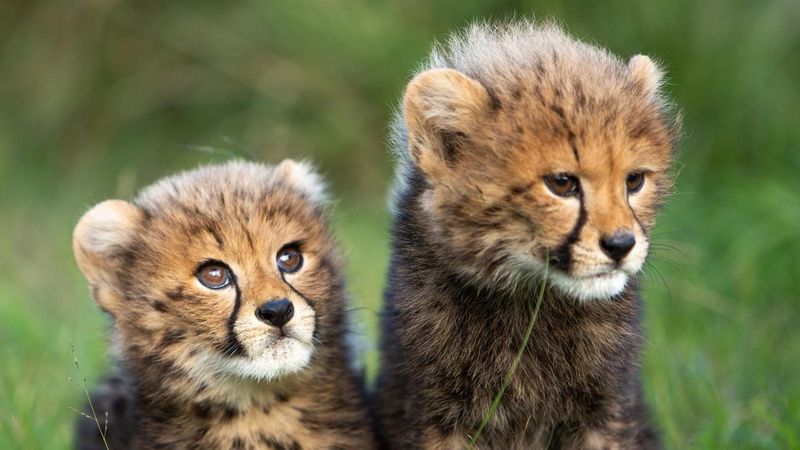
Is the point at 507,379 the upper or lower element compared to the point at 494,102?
lower

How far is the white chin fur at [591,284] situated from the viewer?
136 inches

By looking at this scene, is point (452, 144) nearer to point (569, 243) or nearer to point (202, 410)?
point (569, 243)

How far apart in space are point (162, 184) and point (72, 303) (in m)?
3.24

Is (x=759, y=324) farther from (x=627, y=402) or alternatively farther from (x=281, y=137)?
(x=281, y=137)

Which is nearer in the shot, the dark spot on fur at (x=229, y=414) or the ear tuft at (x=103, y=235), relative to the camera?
the dark spot on fur at (x=229, y=414)

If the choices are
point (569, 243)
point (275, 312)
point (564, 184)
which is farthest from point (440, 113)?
point (275, 312)

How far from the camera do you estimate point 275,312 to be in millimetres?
3902

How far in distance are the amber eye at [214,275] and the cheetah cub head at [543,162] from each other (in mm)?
776

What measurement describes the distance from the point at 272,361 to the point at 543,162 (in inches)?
46.2

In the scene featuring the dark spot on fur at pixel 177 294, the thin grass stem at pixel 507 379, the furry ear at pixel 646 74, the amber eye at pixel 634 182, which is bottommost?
the thin grass stem at pixel 507 379

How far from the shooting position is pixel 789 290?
5.95 meters

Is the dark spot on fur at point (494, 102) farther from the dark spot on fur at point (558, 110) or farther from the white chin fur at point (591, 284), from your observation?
the white chin fur at point (591, 284)

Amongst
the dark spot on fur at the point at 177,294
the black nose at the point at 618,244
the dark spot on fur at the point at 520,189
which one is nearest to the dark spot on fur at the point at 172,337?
the dark spot on fur at the point at 177,294

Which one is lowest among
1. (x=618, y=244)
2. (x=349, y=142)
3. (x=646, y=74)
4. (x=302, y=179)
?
(x=618, y=244)
